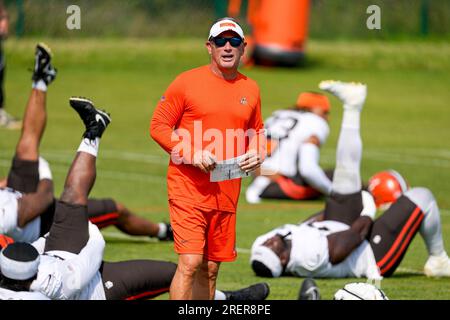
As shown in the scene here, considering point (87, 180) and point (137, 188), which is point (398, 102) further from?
point (87, 180)

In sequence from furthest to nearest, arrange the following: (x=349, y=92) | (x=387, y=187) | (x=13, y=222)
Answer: (x=387, y=187)
(x=349, y=92)
(x=13, y=222)

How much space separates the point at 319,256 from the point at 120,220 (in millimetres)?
2379

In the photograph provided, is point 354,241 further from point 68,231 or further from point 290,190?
point 290,190

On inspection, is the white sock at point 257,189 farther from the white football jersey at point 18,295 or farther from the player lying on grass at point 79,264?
the white football jersey at point 18,295

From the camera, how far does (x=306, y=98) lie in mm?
15867

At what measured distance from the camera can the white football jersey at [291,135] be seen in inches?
619

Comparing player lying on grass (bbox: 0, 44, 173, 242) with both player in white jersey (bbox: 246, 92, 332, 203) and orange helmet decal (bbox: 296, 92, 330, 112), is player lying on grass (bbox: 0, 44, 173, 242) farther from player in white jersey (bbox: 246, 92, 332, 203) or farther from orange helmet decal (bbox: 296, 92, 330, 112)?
orange helmet decal (bbox: 296, 92, 330, 112)

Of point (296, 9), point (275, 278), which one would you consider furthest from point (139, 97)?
point (275, 278)

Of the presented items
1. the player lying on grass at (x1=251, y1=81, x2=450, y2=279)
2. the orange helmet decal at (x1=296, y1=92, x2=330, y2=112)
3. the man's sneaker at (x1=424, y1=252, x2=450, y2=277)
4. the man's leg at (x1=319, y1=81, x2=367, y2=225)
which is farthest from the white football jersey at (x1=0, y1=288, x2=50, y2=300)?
the orange helmet decal at (x1=296, y1=92, x2=330, y2=112)

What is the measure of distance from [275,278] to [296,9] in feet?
63.1

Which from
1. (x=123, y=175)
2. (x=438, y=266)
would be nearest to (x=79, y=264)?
(x=438, y=266)

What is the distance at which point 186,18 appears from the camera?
32.1 metres

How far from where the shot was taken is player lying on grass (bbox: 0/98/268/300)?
778 centimetres

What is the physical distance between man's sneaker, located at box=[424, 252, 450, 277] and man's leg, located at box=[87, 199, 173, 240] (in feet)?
9.71
